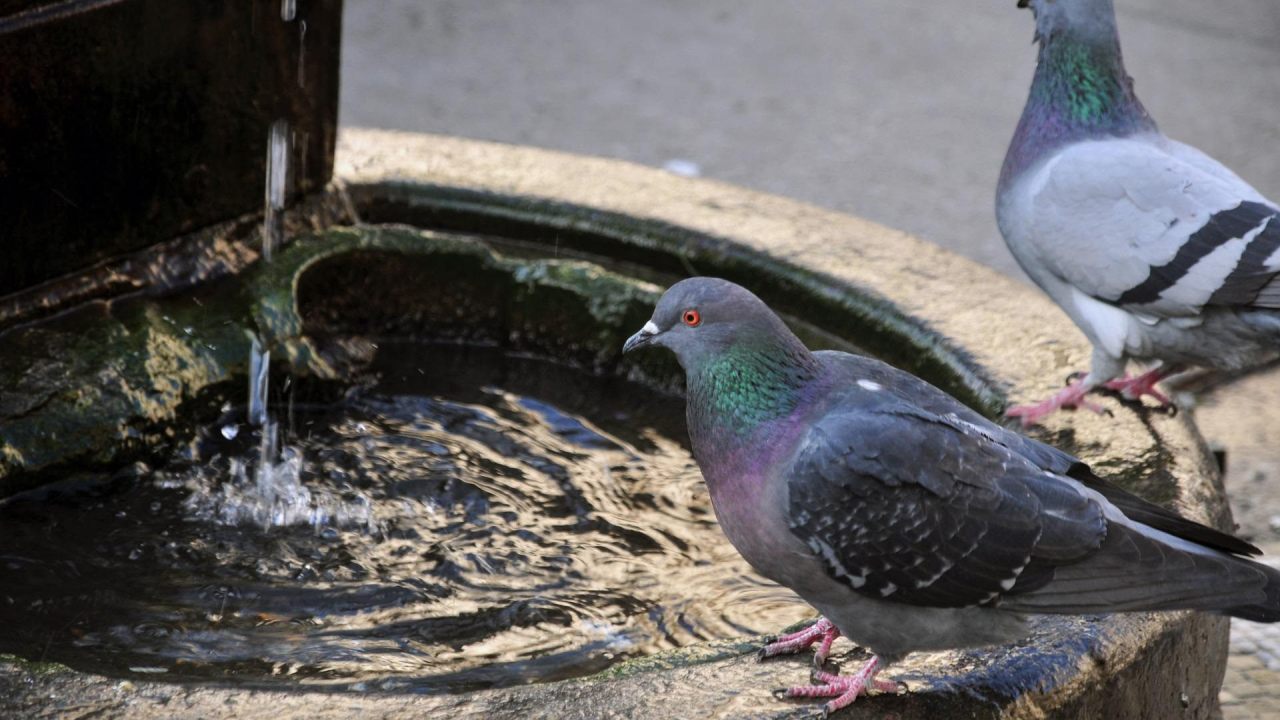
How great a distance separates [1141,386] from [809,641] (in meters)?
1.32

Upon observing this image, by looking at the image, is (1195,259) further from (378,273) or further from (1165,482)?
(378,273)

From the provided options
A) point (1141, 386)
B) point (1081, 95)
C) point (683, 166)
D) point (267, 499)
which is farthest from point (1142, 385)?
point (683, 166)

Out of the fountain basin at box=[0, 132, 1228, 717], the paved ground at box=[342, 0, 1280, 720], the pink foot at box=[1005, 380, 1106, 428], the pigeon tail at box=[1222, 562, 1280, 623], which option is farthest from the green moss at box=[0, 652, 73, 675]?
the paved ground at box=[342, 0, 1280, 720]

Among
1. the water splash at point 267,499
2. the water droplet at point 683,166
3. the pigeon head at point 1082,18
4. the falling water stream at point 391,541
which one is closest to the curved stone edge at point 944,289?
the falling water stream at point 391,541

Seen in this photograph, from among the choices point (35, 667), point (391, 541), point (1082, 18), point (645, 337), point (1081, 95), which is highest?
point (1082, 18)

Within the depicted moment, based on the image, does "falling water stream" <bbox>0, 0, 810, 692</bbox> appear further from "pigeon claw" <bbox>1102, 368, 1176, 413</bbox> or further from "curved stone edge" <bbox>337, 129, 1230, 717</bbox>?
"pigeon claw" <bbox>1102, 368, 1176, 413</bbox>

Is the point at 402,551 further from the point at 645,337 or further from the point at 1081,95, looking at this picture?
the point at 1081,95

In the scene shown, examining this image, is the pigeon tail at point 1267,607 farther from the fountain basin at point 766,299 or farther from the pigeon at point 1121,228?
the pigeon at point 1121,228

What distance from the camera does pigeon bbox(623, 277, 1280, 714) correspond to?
2064 millimetres

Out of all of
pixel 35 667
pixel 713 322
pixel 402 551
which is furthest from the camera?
pixel 402 551

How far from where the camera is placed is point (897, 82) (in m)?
7.48

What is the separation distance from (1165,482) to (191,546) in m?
1.82

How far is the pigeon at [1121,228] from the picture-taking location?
3.02 metres

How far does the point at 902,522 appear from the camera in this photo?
207cm
